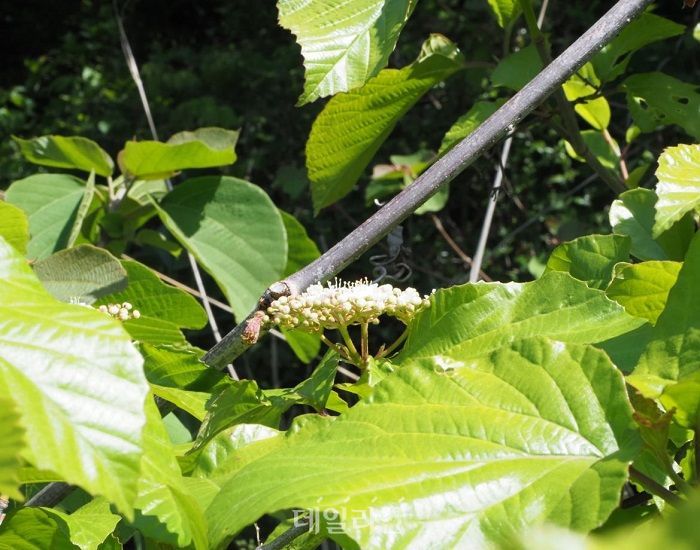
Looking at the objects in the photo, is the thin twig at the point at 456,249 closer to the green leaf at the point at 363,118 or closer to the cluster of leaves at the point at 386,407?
the green leaf at the point at 363,118

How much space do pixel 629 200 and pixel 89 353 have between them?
0.56m

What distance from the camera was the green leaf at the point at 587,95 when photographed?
1.08 m

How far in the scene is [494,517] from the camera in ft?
1.26

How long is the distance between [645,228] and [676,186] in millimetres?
154

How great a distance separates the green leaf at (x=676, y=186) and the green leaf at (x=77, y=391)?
0.39 m

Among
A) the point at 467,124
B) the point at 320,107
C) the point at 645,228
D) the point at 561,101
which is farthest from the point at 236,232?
the point at 320,107

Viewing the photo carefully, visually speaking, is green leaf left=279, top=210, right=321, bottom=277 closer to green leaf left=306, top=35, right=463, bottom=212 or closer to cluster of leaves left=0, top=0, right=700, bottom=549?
green leaf left=306, top=35, right=463, bottom=212

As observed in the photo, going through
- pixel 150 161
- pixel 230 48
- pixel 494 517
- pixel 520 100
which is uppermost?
pixel 520 100

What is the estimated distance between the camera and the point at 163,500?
51 cm

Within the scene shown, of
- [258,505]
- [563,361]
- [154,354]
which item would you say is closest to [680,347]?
[563,361]

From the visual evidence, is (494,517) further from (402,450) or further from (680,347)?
(680,347)

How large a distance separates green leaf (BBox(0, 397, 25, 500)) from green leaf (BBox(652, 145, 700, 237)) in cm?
44

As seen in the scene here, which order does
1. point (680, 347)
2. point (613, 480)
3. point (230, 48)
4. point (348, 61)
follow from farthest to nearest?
point (230, 48)
point (348, 61)
point (680, 347)
point (613, 480)

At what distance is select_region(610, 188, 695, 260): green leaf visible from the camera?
0.76 m
